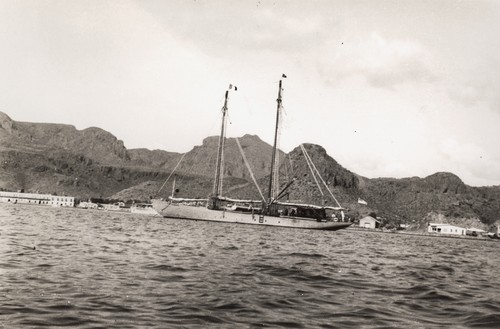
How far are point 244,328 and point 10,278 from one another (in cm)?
662

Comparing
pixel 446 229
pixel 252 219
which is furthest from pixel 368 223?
pixel 252 219

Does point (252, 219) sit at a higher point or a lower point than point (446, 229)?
lower

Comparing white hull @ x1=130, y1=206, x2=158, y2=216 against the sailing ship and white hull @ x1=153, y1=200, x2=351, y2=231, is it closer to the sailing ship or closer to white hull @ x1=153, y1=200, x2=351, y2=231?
the sailing ship

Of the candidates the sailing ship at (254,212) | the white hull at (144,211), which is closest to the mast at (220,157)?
the sailing ship at (254,212)

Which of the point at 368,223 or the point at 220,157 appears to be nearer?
the point at 220,157

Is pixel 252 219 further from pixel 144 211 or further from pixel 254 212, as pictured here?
pixel 144 211

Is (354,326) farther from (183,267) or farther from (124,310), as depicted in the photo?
(183,267)

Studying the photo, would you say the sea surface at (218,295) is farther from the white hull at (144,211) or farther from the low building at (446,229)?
the white hull at (144,211)

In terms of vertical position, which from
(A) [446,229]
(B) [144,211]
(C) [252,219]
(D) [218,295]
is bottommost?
(B) [144,211]

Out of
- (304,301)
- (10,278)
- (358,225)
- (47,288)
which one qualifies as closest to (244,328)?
(304,301)

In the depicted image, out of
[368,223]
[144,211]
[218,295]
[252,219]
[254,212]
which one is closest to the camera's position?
[218,295]

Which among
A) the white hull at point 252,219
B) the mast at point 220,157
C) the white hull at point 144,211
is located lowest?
the white hull at point 144,211

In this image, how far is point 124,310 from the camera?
29.9ft

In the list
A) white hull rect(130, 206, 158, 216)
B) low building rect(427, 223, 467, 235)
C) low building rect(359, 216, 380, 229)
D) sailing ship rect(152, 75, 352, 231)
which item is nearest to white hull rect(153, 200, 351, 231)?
sailing ship rect(152, 75, 352, 231)
